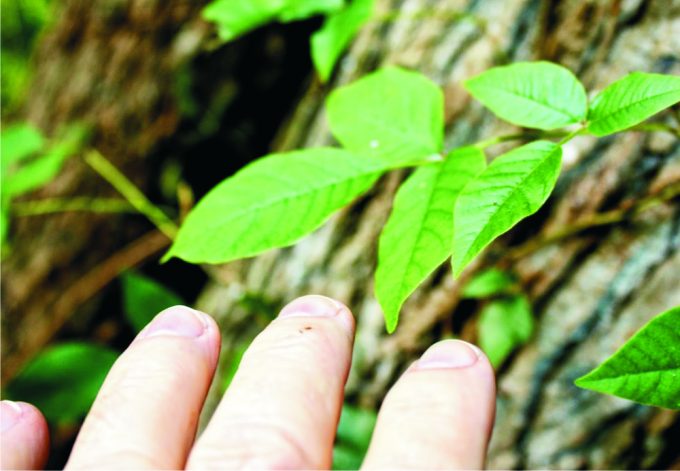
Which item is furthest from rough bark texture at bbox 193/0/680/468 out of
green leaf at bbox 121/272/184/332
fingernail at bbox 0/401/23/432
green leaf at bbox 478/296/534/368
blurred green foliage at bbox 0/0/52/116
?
blurred green foliage at bbox 0/0/52/116

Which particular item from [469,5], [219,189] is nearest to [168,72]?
[469,5]

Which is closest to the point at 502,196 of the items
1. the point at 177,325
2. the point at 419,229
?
the point at 419,229

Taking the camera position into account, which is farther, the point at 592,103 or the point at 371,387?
the point at 371,387

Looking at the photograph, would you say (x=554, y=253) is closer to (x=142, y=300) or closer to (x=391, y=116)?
(x=391, y=116)

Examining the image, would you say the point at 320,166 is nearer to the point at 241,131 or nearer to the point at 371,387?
the point at 371,387

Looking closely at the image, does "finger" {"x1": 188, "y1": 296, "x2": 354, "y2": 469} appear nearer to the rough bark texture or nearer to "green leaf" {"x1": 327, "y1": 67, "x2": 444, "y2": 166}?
"green leaf" {"x1": 327, "y1": 67, "x2": 444, "y2": 166}
